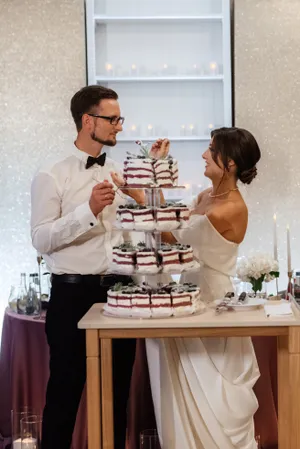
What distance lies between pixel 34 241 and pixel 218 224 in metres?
0.70

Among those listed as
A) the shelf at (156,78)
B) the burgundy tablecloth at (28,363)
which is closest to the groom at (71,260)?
the burgundy tablecloth at (28,363)

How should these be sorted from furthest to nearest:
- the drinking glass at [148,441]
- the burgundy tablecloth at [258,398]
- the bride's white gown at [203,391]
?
the burgundy tablecloth at [258,398]
the drinking glass at [148,441]
the bride's white gown at [203,391]

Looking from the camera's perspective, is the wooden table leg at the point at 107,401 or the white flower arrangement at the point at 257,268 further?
the white flower arrangement at the point at 257,268

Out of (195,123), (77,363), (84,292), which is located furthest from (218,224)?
(195,123)

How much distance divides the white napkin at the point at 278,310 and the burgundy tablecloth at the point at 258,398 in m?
0.70

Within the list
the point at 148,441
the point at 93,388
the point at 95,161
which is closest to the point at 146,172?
the point at 95,161

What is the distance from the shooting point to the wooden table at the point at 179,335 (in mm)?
2266

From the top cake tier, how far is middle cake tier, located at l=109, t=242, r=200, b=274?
22cm

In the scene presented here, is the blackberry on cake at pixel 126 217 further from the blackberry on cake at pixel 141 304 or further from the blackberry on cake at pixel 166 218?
the blackberry on cake at pixel 141 304

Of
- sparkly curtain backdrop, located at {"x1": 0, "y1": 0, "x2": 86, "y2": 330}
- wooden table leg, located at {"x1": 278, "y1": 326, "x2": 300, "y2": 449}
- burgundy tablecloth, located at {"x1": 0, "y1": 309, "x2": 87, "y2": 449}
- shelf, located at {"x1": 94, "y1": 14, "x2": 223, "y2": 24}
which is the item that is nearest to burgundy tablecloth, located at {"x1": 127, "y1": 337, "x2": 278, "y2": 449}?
burgundy tablecloth, located at {"x1": 0, "y1": 309, "x2": 87, "y2": 449}

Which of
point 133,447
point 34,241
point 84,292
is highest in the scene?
point 34,241

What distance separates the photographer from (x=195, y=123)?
174 inches

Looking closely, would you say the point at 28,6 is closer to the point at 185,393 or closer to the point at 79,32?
the point at 79,32

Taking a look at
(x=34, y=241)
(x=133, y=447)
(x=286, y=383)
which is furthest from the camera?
(x=133, y=447)
